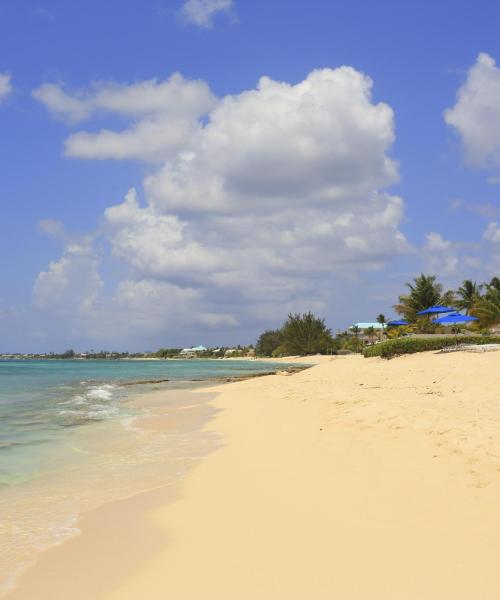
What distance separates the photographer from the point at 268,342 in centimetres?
13075

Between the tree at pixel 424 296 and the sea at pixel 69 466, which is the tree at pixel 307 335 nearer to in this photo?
the tree at pixel 424 296

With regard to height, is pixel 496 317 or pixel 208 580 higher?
pixel 496 317

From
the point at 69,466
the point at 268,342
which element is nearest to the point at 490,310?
the point at 69,466

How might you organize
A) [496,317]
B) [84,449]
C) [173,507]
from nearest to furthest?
[173,507], [84,449], [496,317]

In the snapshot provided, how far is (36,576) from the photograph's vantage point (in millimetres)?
4707

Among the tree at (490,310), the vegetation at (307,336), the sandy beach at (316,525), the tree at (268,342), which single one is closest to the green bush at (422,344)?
the tree at (490,310)

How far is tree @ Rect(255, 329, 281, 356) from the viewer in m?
127

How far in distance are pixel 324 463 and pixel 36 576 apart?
193 inches

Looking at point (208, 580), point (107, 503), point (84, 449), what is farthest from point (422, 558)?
point (84, 449)

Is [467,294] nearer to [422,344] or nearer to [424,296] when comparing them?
[424,296]

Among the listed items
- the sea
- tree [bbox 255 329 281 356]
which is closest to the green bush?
the sea

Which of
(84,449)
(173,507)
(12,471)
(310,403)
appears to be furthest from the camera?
(310,403)

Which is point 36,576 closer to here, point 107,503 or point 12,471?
point 107,503

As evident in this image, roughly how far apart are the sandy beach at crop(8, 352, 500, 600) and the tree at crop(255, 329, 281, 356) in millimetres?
116328
